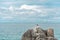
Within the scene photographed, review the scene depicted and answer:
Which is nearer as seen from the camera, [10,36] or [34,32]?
[34,32]

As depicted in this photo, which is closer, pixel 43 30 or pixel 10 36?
pixel 43 30

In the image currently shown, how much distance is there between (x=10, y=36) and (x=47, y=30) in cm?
669

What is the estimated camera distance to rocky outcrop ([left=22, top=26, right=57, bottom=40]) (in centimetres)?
1286

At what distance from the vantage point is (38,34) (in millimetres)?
12859

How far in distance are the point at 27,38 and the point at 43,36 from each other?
35.1 inches

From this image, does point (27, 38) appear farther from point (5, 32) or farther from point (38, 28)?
point (5, 32)

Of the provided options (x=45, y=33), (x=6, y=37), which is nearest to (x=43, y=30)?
(x=45, y=33)

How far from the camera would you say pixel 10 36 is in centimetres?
1947

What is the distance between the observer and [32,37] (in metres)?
13.1

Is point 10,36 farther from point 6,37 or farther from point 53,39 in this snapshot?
point 53,39

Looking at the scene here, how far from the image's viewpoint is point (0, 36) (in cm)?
1970

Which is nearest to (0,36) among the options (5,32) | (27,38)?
(5,32)

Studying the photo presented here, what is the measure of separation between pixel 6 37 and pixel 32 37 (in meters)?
6.50

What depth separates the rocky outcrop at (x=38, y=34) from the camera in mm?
12859
